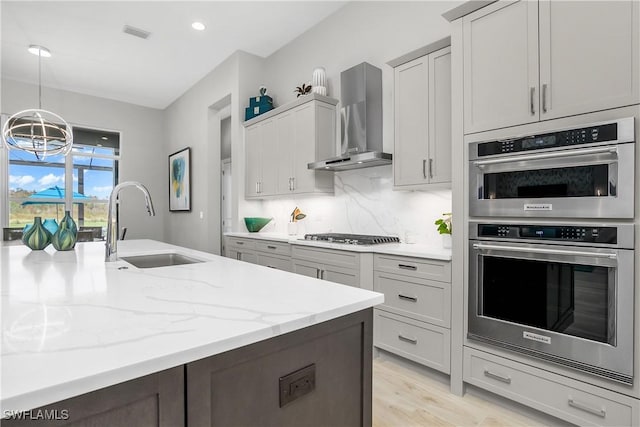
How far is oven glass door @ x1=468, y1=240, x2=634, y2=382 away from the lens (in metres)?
1.53

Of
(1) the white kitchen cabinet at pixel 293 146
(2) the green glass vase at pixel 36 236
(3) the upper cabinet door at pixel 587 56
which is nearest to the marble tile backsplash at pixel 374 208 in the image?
(1) the white kitchen cabinet at pixel 293 146

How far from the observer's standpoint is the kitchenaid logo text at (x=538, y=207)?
1.74 metres

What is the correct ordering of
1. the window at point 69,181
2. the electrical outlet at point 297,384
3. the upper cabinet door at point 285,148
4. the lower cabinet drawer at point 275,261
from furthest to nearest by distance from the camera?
1. the window at point 69,181
2. the upper cabinet door at point 285,148
3. the lower cabinet drawer at point 275,261
4. the electrical outlet at point 297,384

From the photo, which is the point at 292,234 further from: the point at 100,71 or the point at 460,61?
the point at 100,71

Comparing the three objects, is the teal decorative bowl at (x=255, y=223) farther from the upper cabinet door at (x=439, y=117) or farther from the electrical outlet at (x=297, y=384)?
the electrical outlet at (x=297, y=384)

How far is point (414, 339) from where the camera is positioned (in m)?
2.35

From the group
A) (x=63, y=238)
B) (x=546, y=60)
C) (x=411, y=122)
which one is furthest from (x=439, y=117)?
(x=63, y=238)

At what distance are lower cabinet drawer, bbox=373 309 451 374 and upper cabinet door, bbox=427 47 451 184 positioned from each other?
1028mm

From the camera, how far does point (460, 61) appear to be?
6.93 feet

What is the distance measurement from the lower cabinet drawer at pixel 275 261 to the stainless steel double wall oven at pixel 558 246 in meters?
1.74

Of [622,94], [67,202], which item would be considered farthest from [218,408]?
[67,202]

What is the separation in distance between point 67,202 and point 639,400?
723cm

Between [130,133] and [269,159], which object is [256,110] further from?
[130,133]

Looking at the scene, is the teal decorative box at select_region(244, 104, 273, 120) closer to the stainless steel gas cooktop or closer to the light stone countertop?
the light stone countertop
